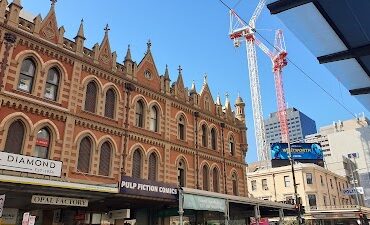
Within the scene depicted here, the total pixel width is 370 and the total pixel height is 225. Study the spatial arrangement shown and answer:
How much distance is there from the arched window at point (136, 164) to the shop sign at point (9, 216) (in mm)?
7982

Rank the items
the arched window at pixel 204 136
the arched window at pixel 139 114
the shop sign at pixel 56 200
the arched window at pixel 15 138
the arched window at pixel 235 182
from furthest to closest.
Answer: the arched window at pixel 235 182
the arched window at pixel 204 136
the arched window at pixel 139 114
the arched window at pixel 15 138
the shop sign at pixel 56 200

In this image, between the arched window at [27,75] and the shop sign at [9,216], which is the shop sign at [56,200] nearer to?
the shop sign at [9,216]

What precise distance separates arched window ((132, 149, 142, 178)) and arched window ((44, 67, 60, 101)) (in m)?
6.89

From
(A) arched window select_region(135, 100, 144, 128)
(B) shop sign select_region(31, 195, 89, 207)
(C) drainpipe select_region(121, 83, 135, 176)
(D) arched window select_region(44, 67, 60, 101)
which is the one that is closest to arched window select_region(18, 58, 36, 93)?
(D) arched window select_region(44, 67, 60, 101)

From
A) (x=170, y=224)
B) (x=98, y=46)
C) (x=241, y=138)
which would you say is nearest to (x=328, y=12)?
(x=98, y=46)

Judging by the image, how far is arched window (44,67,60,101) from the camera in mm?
20828

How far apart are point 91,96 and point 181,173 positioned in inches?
389

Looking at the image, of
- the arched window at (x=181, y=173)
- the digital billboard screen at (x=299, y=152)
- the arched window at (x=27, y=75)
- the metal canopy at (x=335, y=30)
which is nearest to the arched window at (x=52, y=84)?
the arched window at (x=27, y=75)

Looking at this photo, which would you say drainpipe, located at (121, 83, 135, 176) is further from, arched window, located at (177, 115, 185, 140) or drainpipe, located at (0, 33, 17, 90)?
drainpipe, located at (0, 33, 17, 90)

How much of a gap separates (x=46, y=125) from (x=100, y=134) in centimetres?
361

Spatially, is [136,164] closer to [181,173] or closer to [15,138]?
[181,173]

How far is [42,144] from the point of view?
Result: 19.6m

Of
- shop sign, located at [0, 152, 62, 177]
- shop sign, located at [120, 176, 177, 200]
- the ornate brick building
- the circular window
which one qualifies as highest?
the circular window

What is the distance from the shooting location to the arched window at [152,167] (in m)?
25.6
